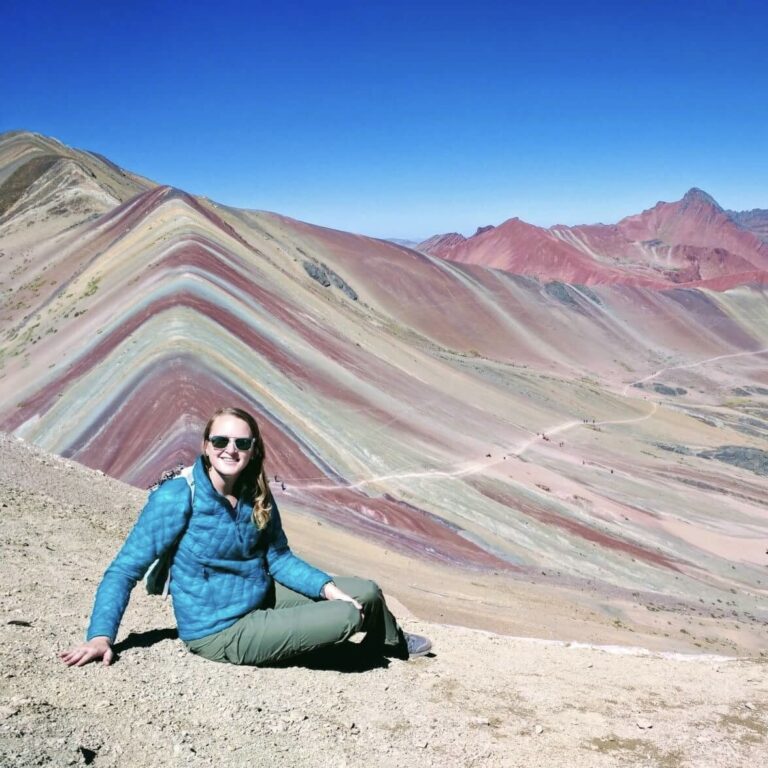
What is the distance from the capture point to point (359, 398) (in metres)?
25.3

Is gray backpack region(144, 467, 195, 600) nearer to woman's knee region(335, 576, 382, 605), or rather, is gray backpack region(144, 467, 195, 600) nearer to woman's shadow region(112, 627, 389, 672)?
woman's shadow region(112, 627, 389, 672)

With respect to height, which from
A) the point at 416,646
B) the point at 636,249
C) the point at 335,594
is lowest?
the point at 416,646

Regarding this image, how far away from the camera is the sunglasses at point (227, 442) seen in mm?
4074

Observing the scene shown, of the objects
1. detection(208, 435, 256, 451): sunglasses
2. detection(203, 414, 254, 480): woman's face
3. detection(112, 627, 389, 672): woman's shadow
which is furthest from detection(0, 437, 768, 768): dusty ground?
detection(208, 435, 256, 451): sunglasses

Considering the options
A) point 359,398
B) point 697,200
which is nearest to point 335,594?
point 359,398

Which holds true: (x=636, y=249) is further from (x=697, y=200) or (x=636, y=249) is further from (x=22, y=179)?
(x=22, y=179)

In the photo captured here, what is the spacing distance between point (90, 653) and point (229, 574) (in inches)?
34.3

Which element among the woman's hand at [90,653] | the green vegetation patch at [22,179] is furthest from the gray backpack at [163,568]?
the green vegetation patch at [22,179]

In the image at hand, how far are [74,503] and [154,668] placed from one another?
546 cm

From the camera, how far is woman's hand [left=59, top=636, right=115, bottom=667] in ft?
13.0

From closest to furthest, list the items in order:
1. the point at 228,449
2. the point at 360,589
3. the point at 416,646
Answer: the point at 228,449 → the point at 360,589 → the point at 416,646

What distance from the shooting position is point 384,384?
28391mm

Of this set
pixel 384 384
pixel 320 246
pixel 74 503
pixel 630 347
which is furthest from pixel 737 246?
pixel 74 503

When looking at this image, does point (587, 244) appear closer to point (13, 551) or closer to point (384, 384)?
point (384, 384)
